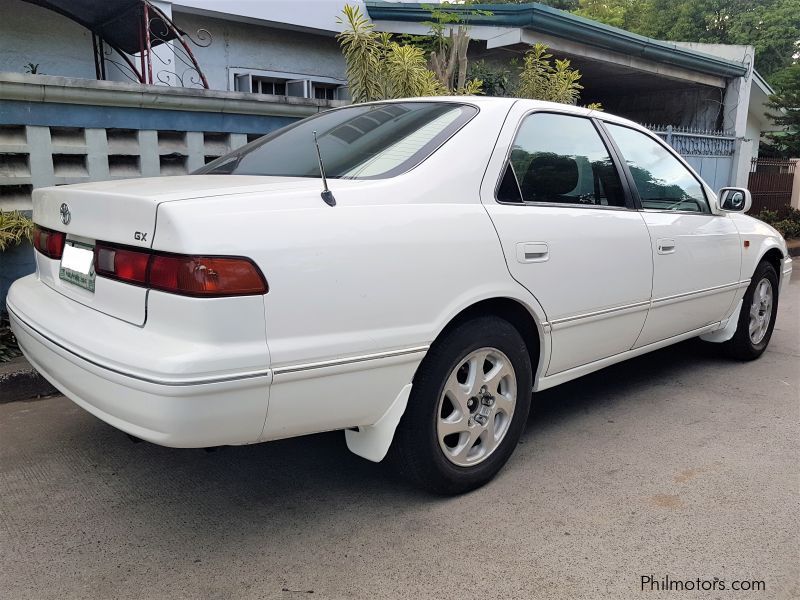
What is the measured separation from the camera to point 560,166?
328 cm

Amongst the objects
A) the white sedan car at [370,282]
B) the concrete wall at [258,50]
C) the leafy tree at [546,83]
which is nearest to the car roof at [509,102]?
the white sedan car at [370,282]

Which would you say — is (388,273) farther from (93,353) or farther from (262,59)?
(262,59)

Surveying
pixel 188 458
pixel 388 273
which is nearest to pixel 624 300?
pixel 388 273

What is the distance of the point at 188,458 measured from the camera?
3.19m

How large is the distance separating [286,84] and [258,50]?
0.59 metres

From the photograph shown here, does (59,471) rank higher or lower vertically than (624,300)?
lower

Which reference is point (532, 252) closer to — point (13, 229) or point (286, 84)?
point (13, 229)

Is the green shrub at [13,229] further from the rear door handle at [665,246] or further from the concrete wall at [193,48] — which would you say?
the rear door handle at [665,246]

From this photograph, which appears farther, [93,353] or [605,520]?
[605,520]

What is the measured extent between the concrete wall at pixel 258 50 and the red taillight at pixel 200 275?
6.39 meters

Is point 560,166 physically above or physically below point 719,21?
below

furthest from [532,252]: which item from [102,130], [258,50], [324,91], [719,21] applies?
[719,21]

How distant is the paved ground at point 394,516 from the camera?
7.57 feet

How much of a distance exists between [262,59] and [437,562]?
765cm
